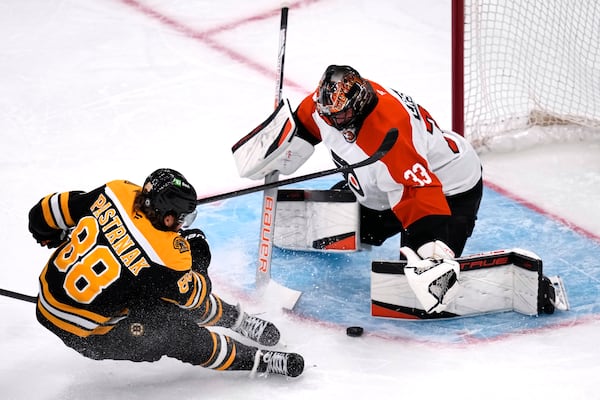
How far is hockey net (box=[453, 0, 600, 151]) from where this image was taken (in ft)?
15.8

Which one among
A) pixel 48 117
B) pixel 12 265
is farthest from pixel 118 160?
pixel 12 265

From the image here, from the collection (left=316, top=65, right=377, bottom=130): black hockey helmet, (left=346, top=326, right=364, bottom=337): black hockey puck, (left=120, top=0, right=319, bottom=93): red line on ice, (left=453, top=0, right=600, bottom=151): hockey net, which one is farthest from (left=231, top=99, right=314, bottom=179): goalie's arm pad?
(left=120, top=0, right=319, bottom=93): red line on ice

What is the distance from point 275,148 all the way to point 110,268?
0.98m

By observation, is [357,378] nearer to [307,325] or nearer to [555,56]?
[307,325]

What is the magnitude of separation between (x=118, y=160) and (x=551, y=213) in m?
1.99

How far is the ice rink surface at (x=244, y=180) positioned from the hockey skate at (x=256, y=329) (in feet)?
0.24

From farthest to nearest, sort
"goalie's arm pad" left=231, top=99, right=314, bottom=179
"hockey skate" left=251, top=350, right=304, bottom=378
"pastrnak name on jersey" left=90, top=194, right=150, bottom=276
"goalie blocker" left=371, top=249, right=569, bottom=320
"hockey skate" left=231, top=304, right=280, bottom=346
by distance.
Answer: "goalie's arm pad" left=231, top=99, right=314, bottom=179 < "goalie blocker" left=371, top=249, right=569, bottom=320 < "hockey skate" left=231, top=304, right=280, bottom=346 < "hockey skate" left=251, top=350, right=304, bottom=378 < "pastrnak name on jersey" left=90, top=194, right=150, bottom=276

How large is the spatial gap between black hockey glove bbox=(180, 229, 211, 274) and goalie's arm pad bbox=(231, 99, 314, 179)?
488 mm

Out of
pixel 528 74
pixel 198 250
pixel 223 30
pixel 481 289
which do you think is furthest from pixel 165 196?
pixel 223 30

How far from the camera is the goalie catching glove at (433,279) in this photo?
3.08m

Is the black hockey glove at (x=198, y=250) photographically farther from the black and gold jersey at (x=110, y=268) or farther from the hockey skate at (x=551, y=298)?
the hockey skate at (x=551, y=298)

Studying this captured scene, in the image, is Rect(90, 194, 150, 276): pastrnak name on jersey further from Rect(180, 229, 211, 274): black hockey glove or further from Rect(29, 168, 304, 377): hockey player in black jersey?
Rect(180, 229, 211, 274): black hockey glove

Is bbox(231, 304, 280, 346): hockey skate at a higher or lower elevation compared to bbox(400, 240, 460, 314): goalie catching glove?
lower

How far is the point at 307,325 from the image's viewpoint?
3459 millimetres
